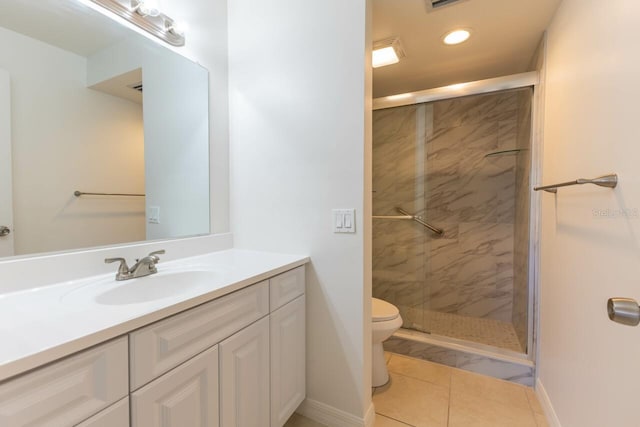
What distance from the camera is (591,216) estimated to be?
3.37 ft

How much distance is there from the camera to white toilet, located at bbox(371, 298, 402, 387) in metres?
1.60

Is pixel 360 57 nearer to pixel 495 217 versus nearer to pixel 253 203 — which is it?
pixel 253 203

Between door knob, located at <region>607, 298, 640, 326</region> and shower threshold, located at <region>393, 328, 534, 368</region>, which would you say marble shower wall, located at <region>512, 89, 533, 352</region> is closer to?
shower threshold, located at <region>393, 328, 534, 368</region>

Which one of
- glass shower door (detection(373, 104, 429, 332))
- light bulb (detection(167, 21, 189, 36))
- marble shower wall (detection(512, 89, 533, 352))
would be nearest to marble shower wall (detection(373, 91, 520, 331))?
glass shower door (detection(373, 104, 429, 332))

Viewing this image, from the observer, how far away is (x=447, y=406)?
1.51m

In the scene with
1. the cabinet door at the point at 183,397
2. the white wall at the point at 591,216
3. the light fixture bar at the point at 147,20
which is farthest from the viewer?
the light fixture bar at the point at 147,20

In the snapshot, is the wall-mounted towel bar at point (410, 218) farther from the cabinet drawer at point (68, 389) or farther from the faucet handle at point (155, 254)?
the cabinet drawer at point (68, 389)

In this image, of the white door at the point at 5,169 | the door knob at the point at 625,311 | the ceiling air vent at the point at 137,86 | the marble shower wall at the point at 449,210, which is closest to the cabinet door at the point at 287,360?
the white door at the point at 5,169

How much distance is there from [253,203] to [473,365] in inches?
70.3

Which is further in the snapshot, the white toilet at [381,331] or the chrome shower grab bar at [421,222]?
the chrome shower grab bar at [421,222]

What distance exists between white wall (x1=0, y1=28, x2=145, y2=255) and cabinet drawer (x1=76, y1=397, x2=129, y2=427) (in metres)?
0.68

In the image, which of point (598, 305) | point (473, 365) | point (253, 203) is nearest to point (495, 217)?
point (473, 365)

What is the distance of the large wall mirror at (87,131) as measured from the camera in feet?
3.02

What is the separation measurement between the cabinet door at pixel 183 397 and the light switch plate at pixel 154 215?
29.6 inches
